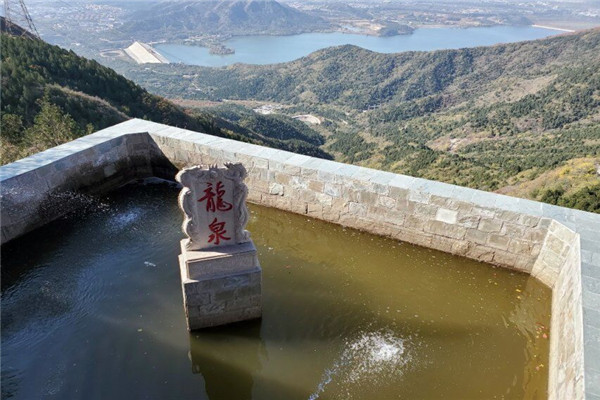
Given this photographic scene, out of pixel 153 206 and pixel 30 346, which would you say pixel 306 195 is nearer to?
pixel 153 206

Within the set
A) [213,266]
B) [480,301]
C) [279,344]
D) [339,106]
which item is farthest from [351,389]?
[339,106]

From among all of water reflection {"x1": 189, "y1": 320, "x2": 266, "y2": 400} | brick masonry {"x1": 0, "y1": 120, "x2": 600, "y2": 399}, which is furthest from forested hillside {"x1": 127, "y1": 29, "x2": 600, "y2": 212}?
water reflection {"x1": 189, "y1": 320, "x2": 266, "y2": 400}

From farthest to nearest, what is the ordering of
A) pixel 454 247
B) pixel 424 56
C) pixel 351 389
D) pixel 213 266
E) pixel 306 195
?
pixel 424 56, pixel 306 195, pixel 454 247, pixel 213 266, pixel 351 389

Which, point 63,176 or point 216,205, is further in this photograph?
point 63,176

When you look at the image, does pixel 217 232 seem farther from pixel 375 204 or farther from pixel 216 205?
pixel 375 204

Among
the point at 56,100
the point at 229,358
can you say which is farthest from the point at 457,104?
the point at 229,358

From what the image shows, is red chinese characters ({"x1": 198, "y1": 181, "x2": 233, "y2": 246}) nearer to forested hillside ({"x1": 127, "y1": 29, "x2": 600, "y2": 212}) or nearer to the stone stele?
the stone stele
